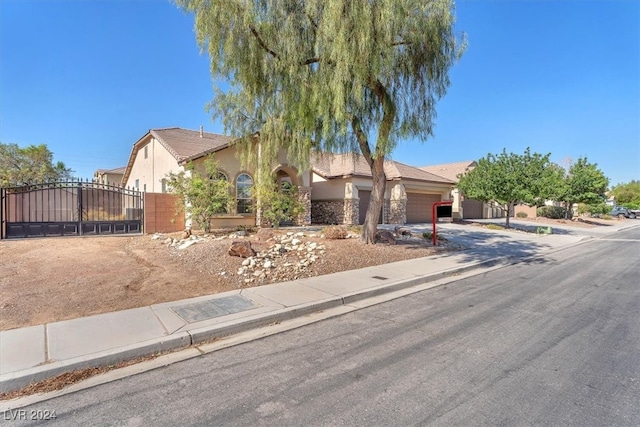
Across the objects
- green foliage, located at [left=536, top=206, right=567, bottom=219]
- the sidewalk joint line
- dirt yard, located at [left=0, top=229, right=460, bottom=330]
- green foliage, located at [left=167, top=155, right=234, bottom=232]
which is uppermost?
green foliage, located at [left=167, top=155, right=234, bottom=232]

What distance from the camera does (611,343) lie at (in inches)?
178

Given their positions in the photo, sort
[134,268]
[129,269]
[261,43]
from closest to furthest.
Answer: [129,269] < [134,268] < [261,43]

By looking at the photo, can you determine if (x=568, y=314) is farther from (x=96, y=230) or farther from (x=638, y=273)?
(x=96, y=230)

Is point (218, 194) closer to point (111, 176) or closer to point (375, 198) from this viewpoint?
point (375, 198)

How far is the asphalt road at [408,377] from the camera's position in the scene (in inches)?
118

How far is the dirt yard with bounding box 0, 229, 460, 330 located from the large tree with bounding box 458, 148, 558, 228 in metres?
11.2

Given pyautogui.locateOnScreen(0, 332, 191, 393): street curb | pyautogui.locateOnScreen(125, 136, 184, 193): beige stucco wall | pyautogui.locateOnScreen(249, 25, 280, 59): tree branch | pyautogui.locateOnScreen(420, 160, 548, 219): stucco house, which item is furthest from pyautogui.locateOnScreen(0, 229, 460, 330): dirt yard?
pyautogui.locateOnScreen(420, 160, 548, 219): stucco house

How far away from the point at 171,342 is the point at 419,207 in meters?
23.8

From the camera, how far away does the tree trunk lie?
1112 cm

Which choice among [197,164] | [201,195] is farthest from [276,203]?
[197,164]

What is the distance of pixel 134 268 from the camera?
8.39 metres

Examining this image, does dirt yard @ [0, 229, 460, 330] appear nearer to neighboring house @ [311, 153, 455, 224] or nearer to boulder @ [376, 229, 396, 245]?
boulder @ [376, 229, 396, 245]

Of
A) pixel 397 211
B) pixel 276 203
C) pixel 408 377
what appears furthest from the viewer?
pixel 397 211

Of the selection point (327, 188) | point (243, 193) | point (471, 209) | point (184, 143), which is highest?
point (184, 143)
